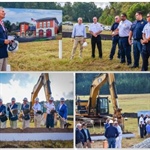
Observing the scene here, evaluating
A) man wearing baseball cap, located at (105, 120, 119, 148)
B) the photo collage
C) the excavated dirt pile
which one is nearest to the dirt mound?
the photo collage

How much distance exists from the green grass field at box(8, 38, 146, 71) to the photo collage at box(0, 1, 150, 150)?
0.02 metres

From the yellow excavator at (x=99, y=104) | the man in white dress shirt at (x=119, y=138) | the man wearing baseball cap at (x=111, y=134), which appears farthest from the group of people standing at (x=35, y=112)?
the man in white dress shirt at (x=119, y=138)

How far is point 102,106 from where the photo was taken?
13.3 metres

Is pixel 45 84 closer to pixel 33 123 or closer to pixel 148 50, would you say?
pixel 33 123

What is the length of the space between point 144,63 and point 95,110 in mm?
1109

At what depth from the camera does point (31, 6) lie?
13.2m

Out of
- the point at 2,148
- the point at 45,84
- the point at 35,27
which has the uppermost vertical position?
the point at 35,27

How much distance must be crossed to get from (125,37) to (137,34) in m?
0.21

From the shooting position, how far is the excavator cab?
43.8 ft

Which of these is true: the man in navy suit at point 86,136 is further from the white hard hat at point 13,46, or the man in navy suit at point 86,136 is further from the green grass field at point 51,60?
the white hard hat at point 13,46

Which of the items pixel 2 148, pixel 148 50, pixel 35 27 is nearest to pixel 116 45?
pixel 148 50

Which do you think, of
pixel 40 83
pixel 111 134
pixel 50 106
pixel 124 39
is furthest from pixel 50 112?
pixel 124 39

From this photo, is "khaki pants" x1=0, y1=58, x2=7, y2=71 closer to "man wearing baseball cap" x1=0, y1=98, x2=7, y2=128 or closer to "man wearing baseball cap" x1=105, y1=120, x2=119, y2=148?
"man wearing baseball cap" x1=0, y1=98, x2=7, y2=128

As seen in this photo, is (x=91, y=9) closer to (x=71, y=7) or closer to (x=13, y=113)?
(x=71, y=7)
